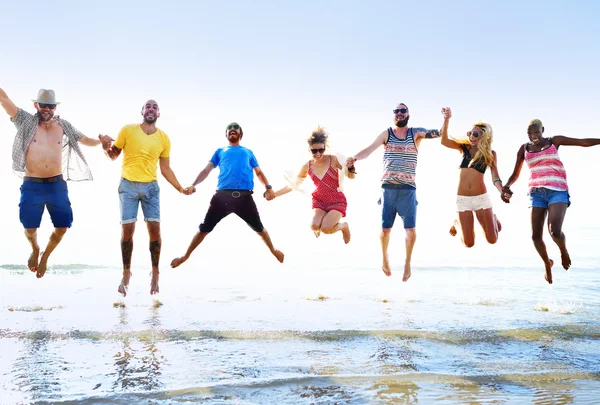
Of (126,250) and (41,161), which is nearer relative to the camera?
(41,161)

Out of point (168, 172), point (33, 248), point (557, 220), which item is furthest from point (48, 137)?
point (557, 220)

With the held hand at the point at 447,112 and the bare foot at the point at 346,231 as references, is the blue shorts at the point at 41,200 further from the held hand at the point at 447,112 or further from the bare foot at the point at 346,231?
the held hand at the point at 447,112

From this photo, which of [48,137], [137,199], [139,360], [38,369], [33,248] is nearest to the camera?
[38,369]

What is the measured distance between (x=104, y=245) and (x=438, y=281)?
1542 centimetres

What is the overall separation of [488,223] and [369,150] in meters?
2.80

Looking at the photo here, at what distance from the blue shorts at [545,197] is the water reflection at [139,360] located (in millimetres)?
7052

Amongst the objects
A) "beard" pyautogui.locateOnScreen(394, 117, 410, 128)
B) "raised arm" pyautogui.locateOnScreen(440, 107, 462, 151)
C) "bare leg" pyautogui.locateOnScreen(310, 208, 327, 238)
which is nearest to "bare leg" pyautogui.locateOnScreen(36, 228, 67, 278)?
"bare leg" pyautogui.locateOnScreen(310, 208, 327, 238)

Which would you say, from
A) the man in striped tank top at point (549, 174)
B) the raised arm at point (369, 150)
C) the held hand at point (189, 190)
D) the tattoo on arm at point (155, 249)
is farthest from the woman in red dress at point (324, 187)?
the man in striped tank top at point (549, 174)

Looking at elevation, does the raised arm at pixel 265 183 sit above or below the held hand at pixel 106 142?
below

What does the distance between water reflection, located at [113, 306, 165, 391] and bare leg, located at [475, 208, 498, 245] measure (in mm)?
6254

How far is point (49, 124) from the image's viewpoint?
389 inches

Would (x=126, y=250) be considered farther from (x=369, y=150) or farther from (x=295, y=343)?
(x=369, y=150)

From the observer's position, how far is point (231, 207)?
10.8 meters

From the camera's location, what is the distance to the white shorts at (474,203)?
11.4 meters
